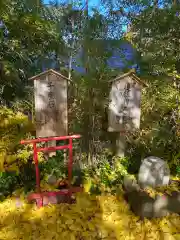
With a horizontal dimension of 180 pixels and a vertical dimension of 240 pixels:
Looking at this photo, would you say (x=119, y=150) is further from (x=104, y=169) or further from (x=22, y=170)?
(x=22, y=170)

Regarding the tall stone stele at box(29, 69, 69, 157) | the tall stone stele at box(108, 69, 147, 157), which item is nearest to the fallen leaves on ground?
the tall stone stele at box(29, 69, 69, 157)

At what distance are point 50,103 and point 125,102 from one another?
47.2 inches

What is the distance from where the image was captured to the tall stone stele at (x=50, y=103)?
3.03 metres

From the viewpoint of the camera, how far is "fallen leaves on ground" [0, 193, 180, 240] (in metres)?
2.60

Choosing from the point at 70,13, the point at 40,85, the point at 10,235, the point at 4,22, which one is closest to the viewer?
the point at 10,235

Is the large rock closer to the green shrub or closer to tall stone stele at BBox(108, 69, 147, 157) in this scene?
tall stone stele at BBox(108, 69, 147, 157)

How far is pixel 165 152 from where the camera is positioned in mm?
3773

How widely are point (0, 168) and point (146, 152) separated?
8.35 feet

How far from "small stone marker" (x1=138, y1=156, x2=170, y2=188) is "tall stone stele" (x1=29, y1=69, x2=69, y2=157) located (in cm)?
136

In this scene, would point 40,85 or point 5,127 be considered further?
point 5,127

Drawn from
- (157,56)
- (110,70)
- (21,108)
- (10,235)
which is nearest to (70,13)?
(110,70)

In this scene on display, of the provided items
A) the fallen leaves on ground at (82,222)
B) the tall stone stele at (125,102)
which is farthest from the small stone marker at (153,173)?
the tall stone stele at (125,102)

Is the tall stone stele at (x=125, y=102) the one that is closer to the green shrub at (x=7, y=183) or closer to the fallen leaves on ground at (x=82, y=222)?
the fallen leaves on ground at (x=82, y=222)

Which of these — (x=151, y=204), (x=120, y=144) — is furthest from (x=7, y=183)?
(x=151, y=204)
